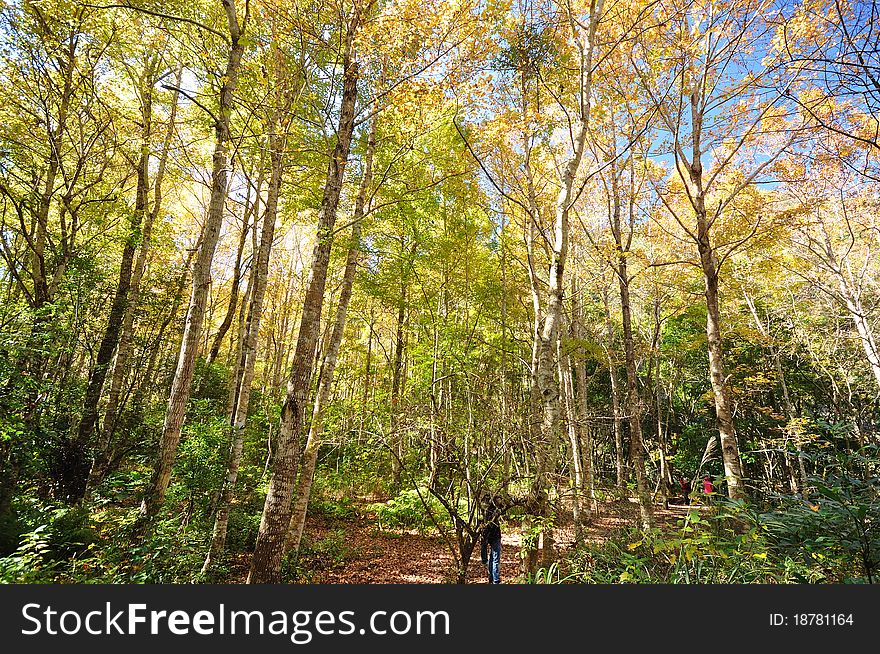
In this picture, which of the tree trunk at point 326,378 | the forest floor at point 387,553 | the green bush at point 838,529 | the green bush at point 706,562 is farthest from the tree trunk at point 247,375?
the green bush at point 838,529

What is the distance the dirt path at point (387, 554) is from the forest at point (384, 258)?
0.10 meters

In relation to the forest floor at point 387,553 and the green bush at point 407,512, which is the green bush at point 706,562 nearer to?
the forest floor at point 387,553

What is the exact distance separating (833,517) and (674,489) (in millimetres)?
19699

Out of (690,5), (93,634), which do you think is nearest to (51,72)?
(93,634)

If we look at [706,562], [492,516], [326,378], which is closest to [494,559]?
[492,516]

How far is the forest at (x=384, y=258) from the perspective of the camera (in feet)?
13.8

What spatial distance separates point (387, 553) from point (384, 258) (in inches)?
281

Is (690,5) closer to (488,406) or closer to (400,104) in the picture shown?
(400,104)

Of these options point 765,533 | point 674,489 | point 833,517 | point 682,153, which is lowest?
point 674,489

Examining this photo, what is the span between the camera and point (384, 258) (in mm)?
10758

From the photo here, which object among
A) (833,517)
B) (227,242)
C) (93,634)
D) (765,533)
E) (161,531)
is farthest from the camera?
(227,242)

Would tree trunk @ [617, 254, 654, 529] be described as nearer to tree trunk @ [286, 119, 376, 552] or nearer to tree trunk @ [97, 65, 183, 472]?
tree trunk @ [286, 119, 376, 552]

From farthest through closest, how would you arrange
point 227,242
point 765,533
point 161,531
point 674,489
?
point 674,489, point 227,242, point 161,531, point 765,533

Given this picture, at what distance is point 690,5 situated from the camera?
6.31 meters
